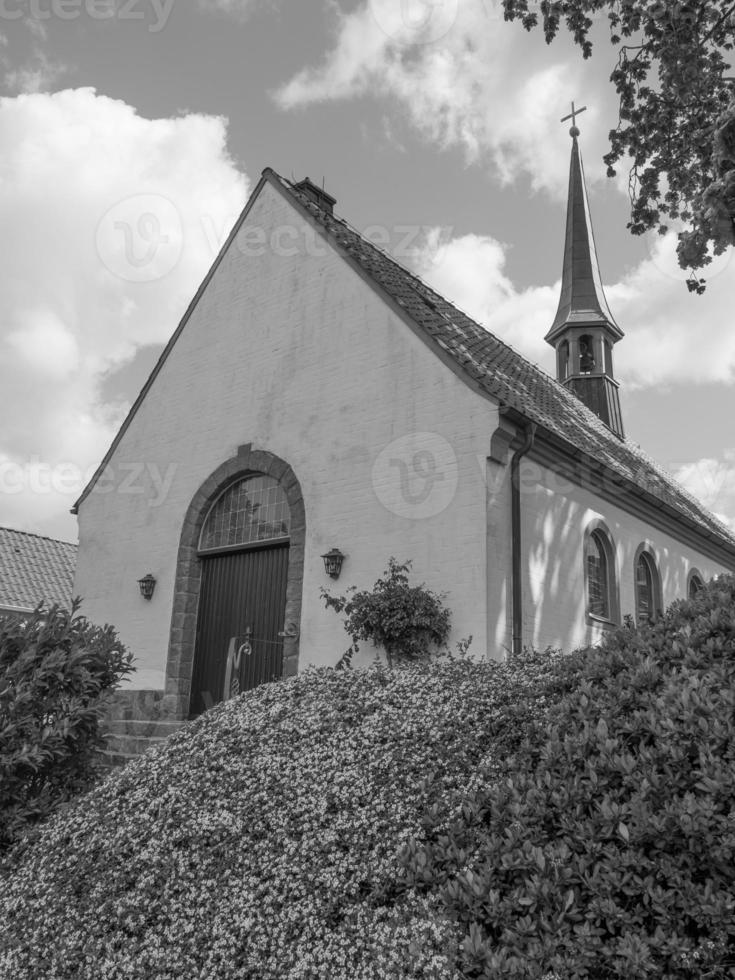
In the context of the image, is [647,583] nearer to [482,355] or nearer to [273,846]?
[482,355]

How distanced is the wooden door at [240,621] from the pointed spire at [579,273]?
1289 cm

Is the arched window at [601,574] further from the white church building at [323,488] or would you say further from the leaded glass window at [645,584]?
the leaded glass window at [645,584]

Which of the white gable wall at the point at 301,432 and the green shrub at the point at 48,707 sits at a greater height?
the white gable wall at the point at 301,432

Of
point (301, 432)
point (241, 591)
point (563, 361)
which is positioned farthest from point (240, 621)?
point (563, 361)

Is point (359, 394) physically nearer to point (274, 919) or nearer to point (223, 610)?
point (223, 610)

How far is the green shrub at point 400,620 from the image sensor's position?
29.2 ft

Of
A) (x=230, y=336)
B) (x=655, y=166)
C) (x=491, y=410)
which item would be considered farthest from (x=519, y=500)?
(x=230, y=336)

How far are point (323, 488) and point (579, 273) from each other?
45.8 feet

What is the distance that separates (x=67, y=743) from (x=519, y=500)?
5899mm

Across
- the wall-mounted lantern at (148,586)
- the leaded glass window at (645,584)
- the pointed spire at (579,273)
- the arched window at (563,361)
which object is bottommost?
the wall-mounted lantern at (148,586)

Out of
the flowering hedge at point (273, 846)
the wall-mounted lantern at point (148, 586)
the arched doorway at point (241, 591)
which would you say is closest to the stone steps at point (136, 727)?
the arched doorway at point (241, 591)

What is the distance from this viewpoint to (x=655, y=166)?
943 centimetres

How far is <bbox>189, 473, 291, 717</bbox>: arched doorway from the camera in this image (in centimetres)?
1090

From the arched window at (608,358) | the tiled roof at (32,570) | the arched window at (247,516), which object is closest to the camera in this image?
the arched window at (247,516)
